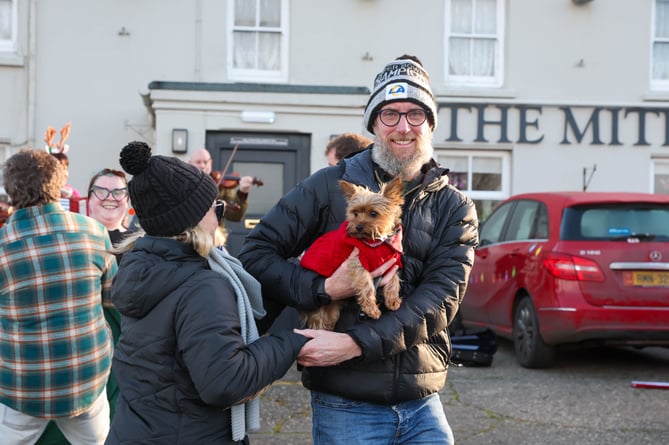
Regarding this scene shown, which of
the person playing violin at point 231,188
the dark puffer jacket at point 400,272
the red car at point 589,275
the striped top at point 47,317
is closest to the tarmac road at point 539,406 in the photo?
the red car at point 589,275

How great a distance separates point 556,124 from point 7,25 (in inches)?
360

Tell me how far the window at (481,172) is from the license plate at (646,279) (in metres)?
6.07

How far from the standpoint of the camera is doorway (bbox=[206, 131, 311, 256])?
11.6m

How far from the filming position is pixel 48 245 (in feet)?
11.6

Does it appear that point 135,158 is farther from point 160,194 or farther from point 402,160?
point 402,160

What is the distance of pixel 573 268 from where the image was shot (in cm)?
679

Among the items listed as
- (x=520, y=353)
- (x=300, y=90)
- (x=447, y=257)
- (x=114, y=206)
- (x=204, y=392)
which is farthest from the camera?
(x=300, y=90)

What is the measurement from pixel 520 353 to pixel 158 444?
578 centimetres

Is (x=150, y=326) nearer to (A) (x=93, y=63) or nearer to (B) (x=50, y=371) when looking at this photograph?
(B) (x=50, y=371)

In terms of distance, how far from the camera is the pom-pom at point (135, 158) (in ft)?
7.78

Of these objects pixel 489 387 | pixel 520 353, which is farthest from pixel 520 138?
pixel 489 387

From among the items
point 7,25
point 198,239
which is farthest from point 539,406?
point 7,25

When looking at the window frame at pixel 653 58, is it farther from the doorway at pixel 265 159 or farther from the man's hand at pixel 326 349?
the man's hand at pixel 326 349

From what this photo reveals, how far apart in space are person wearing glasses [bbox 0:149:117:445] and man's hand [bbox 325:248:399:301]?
5.29 feet
